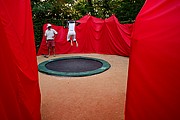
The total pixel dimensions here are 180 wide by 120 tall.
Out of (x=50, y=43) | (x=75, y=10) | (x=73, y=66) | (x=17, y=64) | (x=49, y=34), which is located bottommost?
(x=73, y=66)

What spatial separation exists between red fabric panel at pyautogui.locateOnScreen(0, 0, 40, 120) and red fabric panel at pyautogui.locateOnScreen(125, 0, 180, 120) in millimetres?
1568

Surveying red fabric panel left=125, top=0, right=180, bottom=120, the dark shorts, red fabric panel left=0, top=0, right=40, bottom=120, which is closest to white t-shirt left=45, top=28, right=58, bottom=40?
the dark shorts

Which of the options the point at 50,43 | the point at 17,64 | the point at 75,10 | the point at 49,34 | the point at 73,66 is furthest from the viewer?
the point at 75,10

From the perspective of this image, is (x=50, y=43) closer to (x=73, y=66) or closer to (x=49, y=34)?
(x=49, y=34)

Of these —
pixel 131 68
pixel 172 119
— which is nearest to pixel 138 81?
pixel 131 68

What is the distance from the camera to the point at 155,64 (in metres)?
2.16

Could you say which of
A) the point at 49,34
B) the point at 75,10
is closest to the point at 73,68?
the point at 49,34

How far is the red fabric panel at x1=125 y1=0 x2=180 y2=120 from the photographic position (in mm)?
1891

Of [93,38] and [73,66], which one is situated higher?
[93,38]

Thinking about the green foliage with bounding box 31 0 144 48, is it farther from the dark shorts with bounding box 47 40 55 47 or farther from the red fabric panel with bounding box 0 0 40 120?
the red fabric panel with bounding box 0 0 40 120

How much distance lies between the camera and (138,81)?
8.14ft

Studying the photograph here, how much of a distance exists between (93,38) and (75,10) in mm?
5491

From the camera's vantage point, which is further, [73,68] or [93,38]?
[93,38]

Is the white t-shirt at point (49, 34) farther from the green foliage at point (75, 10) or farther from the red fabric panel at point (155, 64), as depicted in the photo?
the red fabric panel at point (155, 64)
